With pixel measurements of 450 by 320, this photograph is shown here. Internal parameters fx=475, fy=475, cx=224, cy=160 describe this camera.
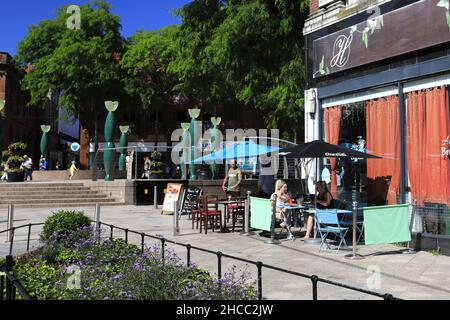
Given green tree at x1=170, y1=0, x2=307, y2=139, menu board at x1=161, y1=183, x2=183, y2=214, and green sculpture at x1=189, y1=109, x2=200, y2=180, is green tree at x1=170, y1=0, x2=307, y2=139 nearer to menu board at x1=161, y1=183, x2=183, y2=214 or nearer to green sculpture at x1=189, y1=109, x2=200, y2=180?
green sculpture at x1=189, y1=109, x2=200, y2=180

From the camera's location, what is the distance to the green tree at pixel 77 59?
131 ft

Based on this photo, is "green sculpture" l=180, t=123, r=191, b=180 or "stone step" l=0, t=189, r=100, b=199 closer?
"stone step" l=0, t=189, r=100, b=199

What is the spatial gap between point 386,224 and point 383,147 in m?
2.69

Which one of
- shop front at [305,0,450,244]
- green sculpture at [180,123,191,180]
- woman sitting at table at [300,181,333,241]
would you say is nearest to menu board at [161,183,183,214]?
shop front at [305,0,450,244]

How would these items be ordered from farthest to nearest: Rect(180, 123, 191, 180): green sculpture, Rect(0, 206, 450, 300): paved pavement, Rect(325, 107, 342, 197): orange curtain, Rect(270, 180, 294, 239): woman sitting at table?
Rect(180, 123, 191, 180): green sculpture → Rect(325, 107, 342, 197): orange curtain → Rect(270, 180, 294, 239): woman sitting at table → Rect(0, 206, 450, 300): paved pavement


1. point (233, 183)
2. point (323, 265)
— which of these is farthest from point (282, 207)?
point (233, 183)

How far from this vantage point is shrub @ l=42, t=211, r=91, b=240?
8734mm

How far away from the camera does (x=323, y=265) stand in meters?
7.87

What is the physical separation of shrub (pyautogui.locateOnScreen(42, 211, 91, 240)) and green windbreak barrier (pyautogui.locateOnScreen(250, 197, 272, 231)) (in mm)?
3648

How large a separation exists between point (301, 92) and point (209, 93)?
9.29 metres

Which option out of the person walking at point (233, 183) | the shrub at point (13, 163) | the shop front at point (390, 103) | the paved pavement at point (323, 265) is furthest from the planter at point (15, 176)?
the shop front at point (390, 103)

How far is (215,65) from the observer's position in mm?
21109

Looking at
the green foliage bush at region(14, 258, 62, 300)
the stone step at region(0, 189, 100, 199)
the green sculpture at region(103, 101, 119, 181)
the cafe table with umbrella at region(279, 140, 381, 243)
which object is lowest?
the green foliage bush at region(14, 258, 62, 300)

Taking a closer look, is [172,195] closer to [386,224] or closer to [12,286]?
[386,224]
